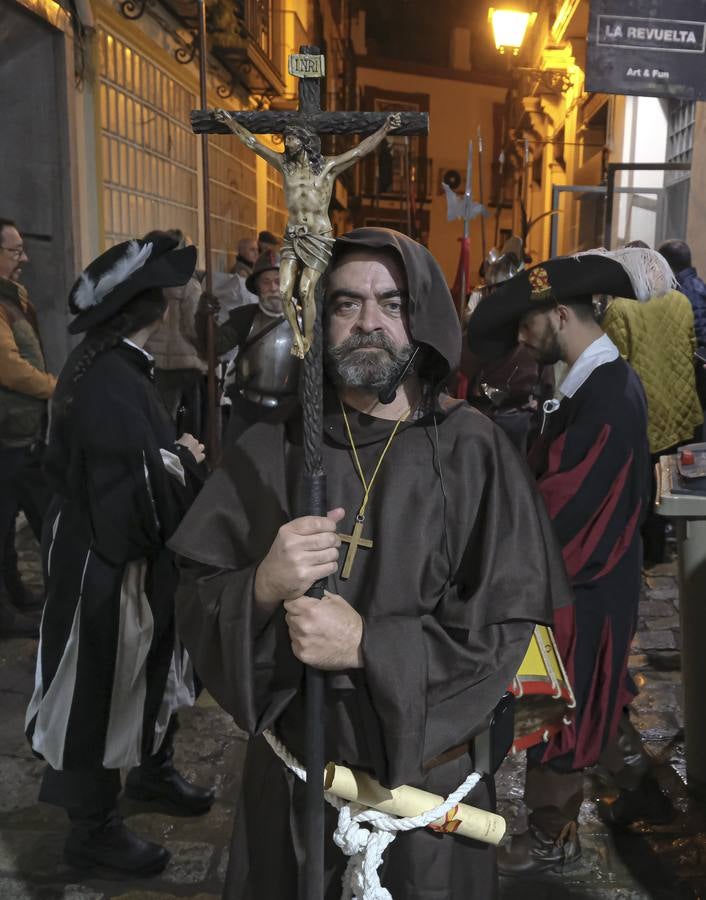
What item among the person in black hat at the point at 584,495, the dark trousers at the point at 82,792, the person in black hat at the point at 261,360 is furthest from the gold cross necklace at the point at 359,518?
the person in black hat at the point at 261,360

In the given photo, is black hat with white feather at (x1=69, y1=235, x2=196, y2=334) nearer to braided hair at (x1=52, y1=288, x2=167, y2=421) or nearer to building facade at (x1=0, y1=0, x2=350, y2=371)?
braided hair at (x1=52, y1=288, x2=167, y2=421)

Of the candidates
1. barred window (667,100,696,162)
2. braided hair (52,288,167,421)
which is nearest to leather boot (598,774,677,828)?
braided hair (52,288,167,421)

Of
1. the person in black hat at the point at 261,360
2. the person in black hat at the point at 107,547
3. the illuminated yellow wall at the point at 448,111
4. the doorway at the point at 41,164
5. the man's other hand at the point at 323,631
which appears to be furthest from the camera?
the illuminated yellow wall at the point at 448,111

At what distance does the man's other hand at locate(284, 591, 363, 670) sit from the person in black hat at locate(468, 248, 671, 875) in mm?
1365

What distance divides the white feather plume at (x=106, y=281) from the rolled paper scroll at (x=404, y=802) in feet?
5.74

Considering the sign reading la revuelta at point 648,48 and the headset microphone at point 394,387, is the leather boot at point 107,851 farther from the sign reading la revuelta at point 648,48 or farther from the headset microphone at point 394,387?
the sign reading la revuelta at point 648,48

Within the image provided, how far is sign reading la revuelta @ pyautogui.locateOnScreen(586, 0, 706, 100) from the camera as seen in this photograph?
4.93 metres

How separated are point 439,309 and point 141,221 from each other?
7.63 metres

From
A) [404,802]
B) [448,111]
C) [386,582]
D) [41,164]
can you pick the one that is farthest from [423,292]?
[448,111]

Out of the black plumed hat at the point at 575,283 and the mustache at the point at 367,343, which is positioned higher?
the black plumed hat at the point at 575,283

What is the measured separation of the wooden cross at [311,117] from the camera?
142cm

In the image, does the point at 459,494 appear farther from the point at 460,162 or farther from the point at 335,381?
the point at 460,162

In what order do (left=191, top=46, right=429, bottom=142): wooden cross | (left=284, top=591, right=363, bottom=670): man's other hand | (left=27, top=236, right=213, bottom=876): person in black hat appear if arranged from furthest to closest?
(left=27, top=236, right=213, bottom=876): person in black hat
(left=284, top=591, right=363, bottom=670): man's other hand
(left=191, top=46, right=429, bottom=142): wooden cross

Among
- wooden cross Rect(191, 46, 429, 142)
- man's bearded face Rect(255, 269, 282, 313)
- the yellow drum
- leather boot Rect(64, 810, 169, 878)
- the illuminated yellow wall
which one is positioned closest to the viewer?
wooden cross Rect(191, 46, 429, 142)
